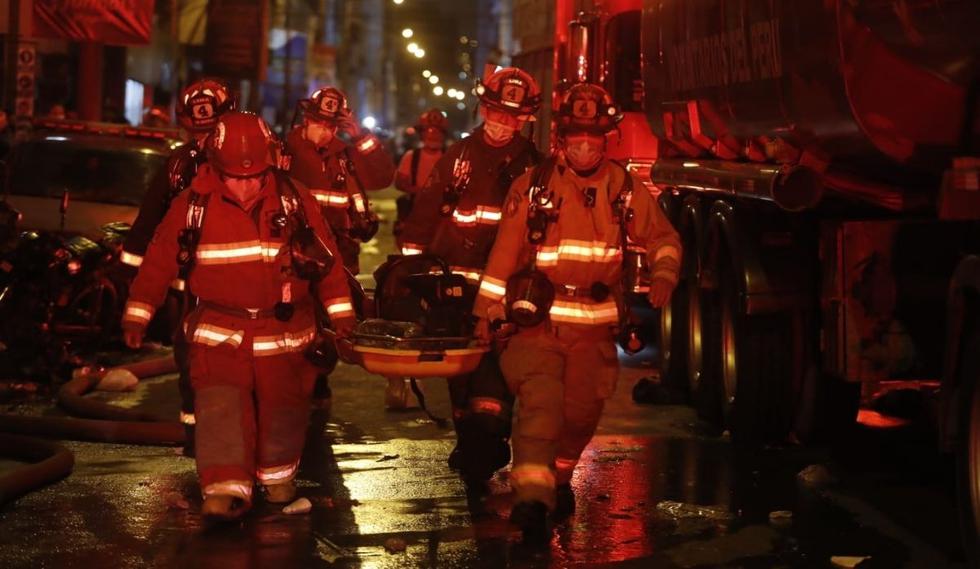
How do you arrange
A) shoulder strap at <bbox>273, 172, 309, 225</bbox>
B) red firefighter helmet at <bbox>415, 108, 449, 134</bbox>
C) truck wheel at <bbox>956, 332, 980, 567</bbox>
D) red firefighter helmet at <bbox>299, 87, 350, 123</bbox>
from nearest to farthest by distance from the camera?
truck wheel at <bbox>956, 332, 980, 567</bbox> < shoulder strap at <bbox>273, 172, 309, 225</bbox> < red firefighter helmet at <bbox>299, 87, 350, 123</bbox> < red firefighter helmet at <bbox>415, 108, 449, 134</bbox>

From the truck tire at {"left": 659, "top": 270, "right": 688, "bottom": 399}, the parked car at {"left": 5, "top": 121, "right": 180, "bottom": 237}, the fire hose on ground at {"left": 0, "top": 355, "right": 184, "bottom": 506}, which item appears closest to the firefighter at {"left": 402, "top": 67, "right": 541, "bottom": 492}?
the fire hose on ground at {"left": 0, "top": 355, "right": 184, "bottom": 506}

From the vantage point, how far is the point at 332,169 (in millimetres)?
10234

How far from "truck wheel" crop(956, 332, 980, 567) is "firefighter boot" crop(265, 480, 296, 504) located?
2.93 metres

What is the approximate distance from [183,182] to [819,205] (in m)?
3.33

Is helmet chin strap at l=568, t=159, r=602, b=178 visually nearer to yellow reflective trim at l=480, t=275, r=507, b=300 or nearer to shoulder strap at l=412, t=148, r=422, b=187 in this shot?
yellow reflective trim at l=480, t=275, r=507, b=300

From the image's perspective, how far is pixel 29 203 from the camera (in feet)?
45.4

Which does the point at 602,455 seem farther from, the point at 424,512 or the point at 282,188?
the point at 282,188

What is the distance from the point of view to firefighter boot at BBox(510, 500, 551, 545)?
702cm

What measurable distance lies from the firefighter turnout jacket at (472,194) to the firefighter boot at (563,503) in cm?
132

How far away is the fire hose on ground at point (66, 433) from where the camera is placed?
7795 mm

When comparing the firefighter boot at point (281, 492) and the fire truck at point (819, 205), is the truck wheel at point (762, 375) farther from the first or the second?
the firefighter boot at point (281, 492)

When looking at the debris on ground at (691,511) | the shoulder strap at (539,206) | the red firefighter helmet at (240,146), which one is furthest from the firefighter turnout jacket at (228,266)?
the debris on ground at (691,511)

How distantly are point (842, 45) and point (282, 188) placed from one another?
8.03ft

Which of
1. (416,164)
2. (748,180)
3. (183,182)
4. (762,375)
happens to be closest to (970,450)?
(748,180)
